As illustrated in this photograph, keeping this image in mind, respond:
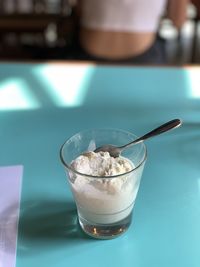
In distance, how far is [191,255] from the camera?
58 centimetres

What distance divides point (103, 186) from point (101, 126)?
0.29 meters

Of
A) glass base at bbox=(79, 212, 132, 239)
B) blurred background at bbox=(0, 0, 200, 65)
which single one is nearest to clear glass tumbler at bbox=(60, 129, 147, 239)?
glass base at bbox=(79, 212, 132, 239)

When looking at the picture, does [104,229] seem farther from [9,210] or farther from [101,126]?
[101,126]

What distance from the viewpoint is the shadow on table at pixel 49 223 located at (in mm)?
605

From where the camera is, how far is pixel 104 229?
23.5 inches

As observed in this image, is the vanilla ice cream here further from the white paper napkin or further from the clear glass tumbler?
the white paper napkin

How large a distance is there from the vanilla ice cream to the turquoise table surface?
44mm

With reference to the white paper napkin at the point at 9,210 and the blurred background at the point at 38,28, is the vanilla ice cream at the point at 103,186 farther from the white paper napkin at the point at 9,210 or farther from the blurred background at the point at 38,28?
the blurred background at the point at 38,28

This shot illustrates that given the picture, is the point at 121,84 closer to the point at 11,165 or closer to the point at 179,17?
the point at 11,165

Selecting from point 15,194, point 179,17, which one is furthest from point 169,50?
point 15,194

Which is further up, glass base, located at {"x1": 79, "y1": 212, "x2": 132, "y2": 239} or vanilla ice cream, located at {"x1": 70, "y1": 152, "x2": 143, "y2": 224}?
vanilla ice cream, located at {"x1": 70, "y1": 152, "x2": 143, "y2": 224}

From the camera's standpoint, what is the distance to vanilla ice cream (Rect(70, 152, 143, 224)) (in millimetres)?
553

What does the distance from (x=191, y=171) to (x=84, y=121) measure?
23 centimetres

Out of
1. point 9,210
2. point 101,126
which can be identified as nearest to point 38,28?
point 101,126
